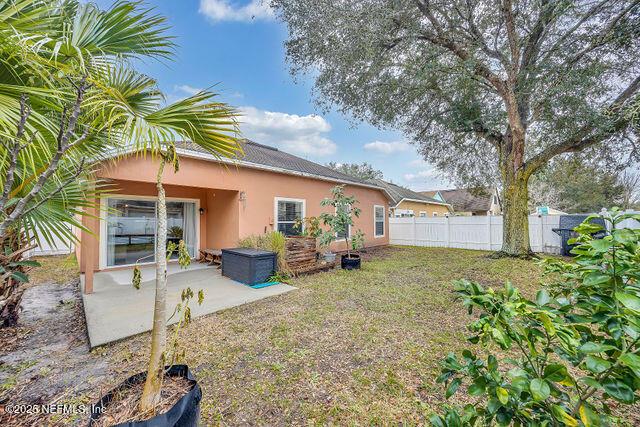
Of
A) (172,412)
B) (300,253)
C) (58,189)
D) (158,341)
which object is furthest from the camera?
(300,253)

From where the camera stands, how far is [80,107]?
1820 millimetres

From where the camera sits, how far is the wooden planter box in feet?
24.1

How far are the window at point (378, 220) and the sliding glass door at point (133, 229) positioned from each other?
28.1 ft

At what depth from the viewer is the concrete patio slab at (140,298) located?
3848 millimetres

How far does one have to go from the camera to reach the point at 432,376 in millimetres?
2832

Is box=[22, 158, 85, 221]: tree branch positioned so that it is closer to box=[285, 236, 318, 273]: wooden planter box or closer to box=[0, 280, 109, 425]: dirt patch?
box=[0, 280, 109, 425]: dirt patch

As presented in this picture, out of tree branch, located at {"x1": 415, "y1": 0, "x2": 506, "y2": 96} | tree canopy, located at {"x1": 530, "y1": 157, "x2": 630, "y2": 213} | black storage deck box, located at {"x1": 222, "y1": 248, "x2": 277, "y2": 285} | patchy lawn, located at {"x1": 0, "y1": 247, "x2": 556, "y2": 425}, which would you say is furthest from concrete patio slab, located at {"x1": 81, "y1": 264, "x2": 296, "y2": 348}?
tree canopy, located at {"x1": 530, "y1": 157, "x2": 630, "y2": 213}

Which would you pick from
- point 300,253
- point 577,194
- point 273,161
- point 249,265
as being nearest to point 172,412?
point 249,265

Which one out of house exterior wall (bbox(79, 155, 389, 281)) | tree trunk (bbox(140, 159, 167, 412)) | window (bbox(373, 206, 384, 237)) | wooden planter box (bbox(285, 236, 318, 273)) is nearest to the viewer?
tree trunk (bbox(140, 159, 167, 412))

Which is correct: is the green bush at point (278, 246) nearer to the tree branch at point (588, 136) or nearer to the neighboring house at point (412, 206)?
the tree branch at point (588, 136)

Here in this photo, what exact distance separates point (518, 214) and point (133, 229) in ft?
39.4

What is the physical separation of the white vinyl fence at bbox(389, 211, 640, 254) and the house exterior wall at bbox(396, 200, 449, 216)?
19.6 ft

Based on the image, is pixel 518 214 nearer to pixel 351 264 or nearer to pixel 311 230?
pixel 351 264

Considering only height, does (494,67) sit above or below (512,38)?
below
